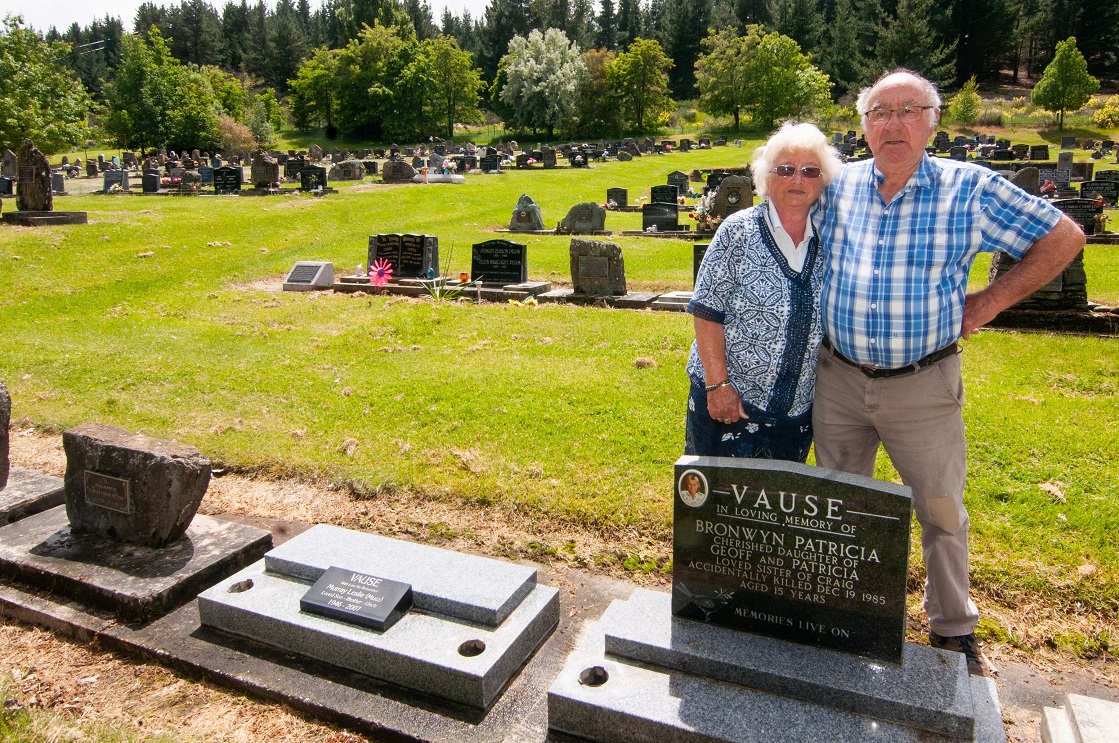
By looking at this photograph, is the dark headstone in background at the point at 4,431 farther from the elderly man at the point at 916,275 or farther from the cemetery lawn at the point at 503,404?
the elderly man at the point at 916,275

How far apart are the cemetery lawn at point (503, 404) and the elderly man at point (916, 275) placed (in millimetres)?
1477

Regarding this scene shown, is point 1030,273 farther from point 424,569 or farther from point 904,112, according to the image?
point 424,569

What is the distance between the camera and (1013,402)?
7516mm

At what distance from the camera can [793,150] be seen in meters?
3.51

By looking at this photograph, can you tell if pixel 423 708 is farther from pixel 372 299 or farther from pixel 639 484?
pixel 372 299

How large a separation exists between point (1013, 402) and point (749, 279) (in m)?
5.20

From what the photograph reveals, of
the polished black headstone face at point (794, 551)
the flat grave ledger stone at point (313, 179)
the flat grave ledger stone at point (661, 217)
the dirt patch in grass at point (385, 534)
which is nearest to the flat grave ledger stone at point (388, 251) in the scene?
the flat grave ledger stone at point (661, 217)

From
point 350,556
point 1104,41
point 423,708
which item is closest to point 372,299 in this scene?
point 350,556

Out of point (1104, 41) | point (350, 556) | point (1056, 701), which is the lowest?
point (1056, 701)

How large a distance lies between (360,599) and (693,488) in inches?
73.6

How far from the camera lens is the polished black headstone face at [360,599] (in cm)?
408

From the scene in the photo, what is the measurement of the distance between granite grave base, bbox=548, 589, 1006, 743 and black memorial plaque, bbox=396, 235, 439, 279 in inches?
454

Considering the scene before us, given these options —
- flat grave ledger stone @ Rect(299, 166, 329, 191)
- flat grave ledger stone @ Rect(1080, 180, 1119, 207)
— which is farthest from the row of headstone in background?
flat grave ledger stone @ Rect(1080, 180, 1119, 207)

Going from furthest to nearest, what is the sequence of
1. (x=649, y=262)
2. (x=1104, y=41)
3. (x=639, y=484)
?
(x=1104, y=41) < (x=649, y=262) < (x=639, y=484)
